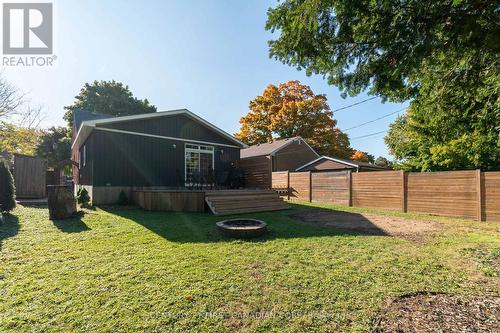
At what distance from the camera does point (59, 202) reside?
22.5 feet

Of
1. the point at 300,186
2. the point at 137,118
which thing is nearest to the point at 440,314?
the point at 137,118

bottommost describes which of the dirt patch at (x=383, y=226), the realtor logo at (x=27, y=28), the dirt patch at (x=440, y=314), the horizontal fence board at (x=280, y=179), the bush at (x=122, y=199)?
the dirt patch at (x=383, y=226)

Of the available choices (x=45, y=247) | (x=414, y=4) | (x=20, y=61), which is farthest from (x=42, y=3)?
(x=414, y=4)

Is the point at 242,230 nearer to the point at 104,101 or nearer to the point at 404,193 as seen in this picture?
the point at 404,193

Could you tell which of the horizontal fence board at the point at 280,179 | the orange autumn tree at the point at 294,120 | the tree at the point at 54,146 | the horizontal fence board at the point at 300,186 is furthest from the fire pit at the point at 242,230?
the tree at the point at 54,146

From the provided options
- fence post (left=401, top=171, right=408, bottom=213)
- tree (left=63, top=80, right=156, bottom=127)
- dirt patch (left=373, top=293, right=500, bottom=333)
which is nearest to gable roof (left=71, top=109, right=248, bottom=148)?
fence post (left=401, top=171, right=408, bottom=213)

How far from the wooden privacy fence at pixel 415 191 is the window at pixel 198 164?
5.54m

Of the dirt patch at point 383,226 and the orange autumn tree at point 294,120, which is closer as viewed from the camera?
the dirt patch at point 383,226

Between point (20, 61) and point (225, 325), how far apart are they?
1311 cm

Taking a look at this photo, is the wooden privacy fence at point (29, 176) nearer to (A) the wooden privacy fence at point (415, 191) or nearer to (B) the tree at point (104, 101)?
(A) the wooden privacy fence at point (415, 191)

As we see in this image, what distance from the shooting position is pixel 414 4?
3.10m

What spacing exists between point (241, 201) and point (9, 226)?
6375 millimetres

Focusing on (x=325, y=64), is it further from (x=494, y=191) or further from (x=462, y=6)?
(x=494, y=191)

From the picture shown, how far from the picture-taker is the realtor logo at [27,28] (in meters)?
8.71
